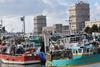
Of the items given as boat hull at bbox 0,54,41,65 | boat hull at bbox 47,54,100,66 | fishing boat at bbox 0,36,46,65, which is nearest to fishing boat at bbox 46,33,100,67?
boat hull at bbox 47,54,100,66

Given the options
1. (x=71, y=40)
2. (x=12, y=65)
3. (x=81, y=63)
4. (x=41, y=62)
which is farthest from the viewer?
(x=71, y=40)

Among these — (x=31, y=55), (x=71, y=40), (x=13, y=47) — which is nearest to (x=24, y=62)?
(x=31, y=55)

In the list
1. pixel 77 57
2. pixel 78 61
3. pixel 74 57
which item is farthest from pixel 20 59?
pixel 78 61

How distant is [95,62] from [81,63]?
78.8 inches

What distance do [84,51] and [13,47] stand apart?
11.5 m

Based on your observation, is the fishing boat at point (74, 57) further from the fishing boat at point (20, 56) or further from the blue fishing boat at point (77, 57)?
the fishing boat at point (20, 56)

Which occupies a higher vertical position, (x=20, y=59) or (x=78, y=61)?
(x=78, y=61)

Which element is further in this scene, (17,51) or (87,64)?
(17,51)

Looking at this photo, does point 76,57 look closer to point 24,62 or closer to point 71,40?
point 24,62

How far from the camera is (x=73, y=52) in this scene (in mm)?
45781

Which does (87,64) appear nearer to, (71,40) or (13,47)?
(13,47)

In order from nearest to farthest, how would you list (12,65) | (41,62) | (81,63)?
(81,63), (41,62), (12,65)

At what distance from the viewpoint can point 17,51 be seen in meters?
53.2

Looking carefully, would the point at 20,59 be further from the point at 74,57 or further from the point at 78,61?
the point at 78,61
